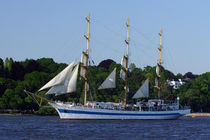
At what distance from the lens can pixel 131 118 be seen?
11350 centimetres

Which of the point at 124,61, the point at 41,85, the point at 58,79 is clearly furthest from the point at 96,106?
the point at 41,85

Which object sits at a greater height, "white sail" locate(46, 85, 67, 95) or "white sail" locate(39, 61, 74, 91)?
"white sail" locate(39, 61, 74, 91)

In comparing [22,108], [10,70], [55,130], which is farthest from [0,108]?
[55,130]

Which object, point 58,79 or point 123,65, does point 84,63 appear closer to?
point 123,65

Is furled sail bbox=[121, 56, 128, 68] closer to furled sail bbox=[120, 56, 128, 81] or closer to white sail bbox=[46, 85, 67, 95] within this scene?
furled sail bbox=[120, 56, 128, 81]

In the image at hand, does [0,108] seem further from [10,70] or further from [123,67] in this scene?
[123,67]

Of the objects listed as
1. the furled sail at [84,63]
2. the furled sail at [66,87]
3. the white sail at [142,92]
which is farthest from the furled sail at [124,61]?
the furled sail at [66,87]

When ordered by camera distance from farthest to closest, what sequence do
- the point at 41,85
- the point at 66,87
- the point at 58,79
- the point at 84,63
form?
1. the point at 41,85
2. the point at 84,63
3. the point at 66,87
4. the point at 58,79

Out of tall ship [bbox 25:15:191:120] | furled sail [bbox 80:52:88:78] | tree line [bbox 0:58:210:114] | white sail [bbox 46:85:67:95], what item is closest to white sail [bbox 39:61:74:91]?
tall ship [bbox 25:15:191:120]

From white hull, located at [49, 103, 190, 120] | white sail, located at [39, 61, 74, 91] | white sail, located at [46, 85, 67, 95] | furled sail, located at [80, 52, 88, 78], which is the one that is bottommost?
white hull, located at [49, 103, 190, 120]

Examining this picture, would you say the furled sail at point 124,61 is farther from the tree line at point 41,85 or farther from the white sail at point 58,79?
the white sail at point 58,79

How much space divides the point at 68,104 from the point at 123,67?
1924 cm

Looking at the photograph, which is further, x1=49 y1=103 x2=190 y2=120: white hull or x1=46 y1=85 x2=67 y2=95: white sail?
x1=49 y1=103 x2=190 y2=120: white hull

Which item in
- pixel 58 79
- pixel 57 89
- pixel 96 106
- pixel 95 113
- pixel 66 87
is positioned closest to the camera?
pixel 58 79
